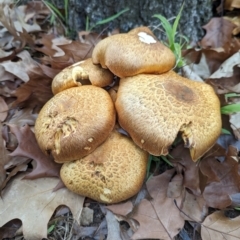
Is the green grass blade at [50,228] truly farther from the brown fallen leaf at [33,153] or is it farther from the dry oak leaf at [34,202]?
the brown fallen leaf at [33,153]

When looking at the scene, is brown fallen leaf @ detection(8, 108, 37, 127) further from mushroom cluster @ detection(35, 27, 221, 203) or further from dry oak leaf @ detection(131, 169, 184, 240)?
dry oak leaf @ detection(131, 169, 184, 240)

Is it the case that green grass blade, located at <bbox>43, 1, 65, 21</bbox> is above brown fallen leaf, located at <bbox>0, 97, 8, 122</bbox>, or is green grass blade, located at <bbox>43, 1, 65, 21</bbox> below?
above

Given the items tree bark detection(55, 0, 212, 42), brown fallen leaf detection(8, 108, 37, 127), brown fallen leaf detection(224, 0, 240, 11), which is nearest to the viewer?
brown fallen leaf detection(8, 108, 37, 127)

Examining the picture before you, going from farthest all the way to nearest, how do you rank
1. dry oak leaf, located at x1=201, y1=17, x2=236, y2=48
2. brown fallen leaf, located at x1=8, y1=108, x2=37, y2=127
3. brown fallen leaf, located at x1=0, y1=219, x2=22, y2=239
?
dry oak leaf, located at x1=201, y1=17, x2=236, y2=48 < brown fallen leaf, located at x1=8, y1=108, x2=37, y2=127 < brown fallen leaf, located at x1=0, y1=219, x2=22, y2=239

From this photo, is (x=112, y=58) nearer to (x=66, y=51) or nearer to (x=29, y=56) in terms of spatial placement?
(x=66, y=51)

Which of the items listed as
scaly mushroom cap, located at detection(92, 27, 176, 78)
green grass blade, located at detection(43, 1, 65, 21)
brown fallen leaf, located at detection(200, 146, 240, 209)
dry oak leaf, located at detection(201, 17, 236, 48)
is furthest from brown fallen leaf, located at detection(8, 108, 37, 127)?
dry oak leaf, located at detection(201, 17, 236, 48)

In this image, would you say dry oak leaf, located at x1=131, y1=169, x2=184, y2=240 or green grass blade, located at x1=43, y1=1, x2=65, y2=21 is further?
green grass blade, located at x1=43, y1=1, x2=65, y2=21

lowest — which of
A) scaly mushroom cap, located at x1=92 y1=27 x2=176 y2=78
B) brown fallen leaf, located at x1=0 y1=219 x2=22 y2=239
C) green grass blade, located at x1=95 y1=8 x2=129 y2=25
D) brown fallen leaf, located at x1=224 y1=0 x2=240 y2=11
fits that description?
brown fallen leaf, located at x1=0 y1=219 x2=22 y2=239
